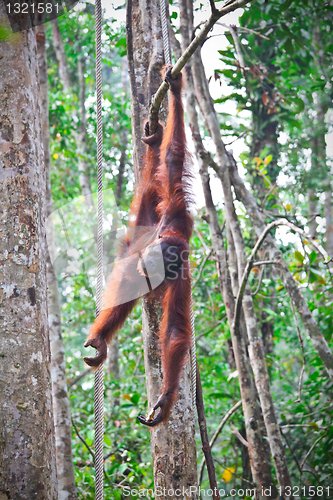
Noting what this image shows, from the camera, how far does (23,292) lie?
162 cm

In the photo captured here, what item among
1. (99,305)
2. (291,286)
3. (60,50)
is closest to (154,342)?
(99,305)

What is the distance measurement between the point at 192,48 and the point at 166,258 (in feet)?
3.95

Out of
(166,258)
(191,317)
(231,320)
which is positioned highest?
(166,258)

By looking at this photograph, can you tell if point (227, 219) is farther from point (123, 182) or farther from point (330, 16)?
point (123, 182)

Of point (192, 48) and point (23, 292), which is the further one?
point (192, 48)

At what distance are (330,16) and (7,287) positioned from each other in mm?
6016

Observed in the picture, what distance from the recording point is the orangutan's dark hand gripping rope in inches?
91.1

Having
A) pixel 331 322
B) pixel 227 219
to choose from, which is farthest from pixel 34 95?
pixel 331 322

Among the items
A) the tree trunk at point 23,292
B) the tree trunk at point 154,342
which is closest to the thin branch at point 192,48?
the tree trunk at point 154,342

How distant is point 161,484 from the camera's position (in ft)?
6.23

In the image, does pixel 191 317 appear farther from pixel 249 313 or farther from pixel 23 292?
pixel 249 313

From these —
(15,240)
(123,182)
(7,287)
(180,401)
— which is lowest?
(180,401)

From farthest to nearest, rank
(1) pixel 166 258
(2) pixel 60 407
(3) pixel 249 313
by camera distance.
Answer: (3) pixel 249 313
(2) pixel 60 407
(1) pixel 166 258

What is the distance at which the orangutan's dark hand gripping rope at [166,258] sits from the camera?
91.1 inches
